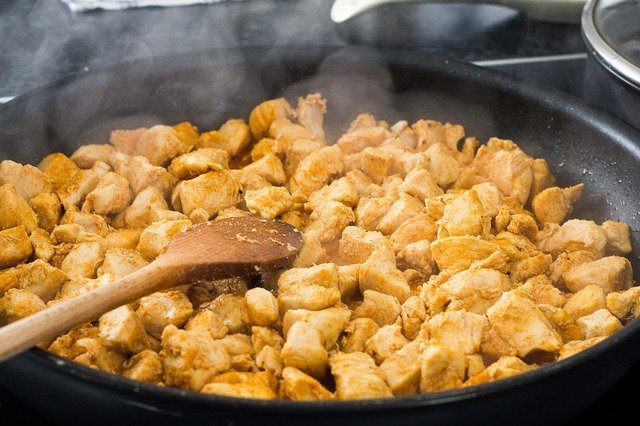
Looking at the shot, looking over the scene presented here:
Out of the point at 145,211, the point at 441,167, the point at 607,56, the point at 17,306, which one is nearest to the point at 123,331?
the point at 17,306

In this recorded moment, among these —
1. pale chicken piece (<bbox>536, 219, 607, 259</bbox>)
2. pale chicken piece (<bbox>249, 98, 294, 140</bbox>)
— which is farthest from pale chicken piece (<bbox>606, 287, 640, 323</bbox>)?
pale chicken piece (<bbox>249, 98, 294, 140</bbox>)

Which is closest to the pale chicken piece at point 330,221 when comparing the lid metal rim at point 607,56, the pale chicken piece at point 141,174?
the pale chicken piece at point 141,174

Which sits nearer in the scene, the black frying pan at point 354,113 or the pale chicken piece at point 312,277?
the black frying pan at point 354,113

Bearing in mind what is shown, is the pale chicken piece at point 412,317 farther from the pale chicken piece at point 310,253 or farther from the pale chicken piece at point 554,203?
the pale chicken piece at point 554,203

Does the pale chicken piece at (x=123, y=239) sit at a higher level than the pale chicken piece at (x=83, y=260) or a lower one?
lower

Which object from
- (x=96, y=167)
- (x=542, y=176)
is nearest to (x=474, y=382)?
(x=542, y=176)

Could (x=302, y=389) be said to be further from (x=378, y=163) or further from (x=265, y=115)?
(x=265, y=115)
